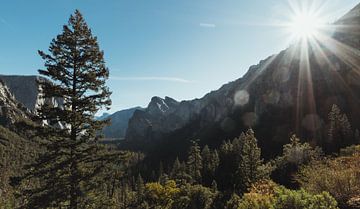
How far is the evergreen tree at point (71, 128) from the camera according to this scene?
15.1 m

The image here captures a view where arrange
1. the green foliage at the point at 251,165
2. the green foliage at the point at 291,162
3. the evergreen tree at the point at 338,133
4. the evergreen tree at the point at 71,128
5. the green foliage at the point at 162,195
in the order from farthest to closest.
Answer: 1. the evergreen tree at the point at 338,133
2. the green foliage at the point at 291,162
3. the green foliage at the point at 251,165
4. the green foliage at the point at 162,195
5. the evergreen tree at the point at 71,128

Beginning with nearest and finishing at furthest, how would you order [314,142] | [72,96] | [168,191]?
[72,96] → [168,191] → [314,142]

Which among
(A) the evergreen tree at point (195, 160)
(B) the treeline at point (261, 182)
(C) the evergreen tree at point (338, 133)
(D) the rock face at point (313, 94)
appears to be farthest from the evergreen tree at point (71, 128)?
(D) the rock face at point (313, 94)

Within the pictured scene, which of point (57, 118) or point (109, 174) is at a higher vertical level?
point (57, 118)

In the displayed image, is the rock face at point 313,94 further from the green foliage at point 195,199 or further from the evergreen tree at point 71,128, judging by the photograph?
the evergreen tree at point 71,128

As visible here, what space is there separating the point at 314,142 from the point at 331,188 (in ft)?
340

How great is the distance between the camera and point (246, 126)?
194 m

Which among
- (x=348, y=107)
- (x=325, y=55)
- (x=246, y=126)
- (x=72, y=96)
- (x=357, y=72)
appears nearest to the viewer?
(x=72, y=96)

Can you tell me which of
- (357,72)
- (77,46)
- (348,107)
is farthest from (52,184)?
(357,72)

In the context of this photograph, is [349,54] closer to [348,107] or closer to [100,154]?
[348,107]

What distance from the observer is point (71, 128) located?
53.1 ft

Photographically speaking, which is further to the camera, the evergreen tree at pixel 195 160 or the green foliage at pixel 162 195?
the evergreen tree at pixel 195 160

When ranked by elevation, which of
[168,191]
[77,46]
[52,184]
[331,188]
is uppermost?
[77,46]

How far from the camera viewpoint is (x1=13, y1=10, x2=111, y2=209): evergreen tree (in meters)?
15.1
